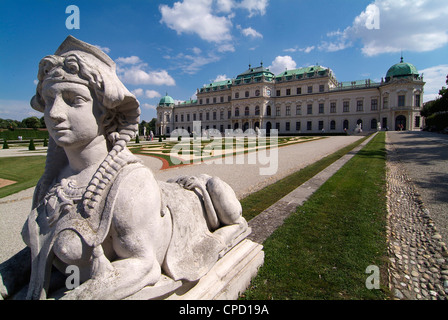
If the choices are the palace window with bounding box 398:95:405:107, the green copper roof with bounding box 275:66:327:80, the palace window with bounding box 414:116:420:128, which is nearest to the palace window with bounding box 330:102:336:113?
the green copper roof with bounding box 275:66:327:80

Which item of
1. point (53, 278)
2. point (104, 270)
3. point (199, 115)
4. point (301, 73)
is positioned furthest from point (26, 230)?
point (199, 115)

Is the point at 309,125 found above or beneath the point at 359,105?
beneath

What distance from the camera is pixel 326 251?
3.06 metres

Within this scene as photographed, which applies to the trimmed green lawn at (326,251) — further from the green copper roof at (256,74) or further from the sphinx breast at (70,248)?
the green copper roof at (256,74)

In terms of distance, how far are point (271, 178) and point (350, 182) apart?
2321mm

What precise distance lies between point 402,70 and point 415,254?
52867 millimetres

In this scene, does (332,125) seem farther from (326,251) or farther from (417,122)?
(326,251)

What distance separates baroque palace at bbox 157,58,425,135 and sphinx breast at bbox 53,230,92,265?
4545 centimetres

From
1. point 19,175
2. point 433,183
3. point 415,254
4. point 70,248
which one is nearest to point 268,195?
point 415,254

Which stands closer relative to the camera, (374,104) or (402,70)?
(402,70)

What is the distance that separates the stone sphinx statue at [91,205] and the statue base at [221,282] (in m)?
0.05

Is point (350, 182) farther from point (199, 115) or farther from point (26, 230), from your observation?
point (199, 115)

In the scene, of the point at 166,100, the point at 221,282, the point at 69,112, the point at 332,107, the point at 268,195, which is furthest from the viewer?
the point at 166,100

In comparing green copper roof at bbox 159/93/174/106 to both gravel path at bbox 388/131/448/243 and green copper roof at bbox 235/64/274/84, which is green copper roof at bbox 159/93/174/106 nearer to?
green copper roof at bbox 235/64/274/84
